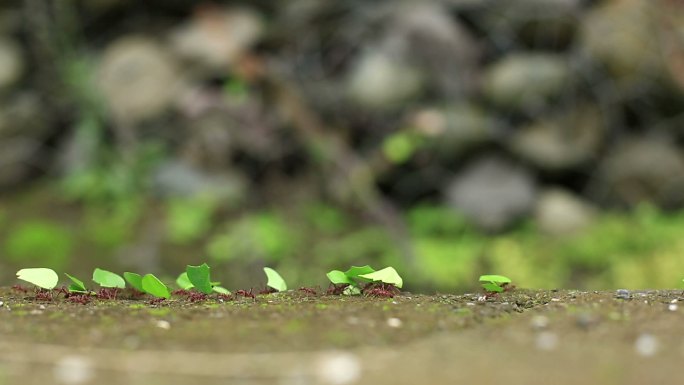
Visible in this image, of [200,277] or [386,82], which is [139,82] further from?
[200,277]

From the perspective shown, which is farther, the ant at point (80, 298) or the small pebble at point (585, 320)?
the ant at point (80, 298)

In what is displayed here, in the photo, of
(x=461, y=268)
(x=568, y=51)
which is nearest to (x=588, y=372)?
(x=461, y=268)

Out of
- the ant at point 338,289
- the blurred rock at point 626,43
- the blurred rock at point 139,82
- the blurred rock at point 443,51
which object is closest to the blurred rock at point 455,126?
the blurred rock at point 443,51

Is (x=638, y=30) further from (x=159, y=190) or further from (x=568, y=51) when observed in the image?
(x=159, y=190)

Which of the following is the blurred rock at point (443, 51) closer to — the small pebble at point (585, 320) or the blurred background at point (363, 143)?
the blurred background at point (363, 143)

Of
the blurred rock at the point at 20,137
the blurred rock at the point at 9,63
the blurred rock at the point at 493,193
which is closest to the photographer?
the blurred rock at the point at 493,193

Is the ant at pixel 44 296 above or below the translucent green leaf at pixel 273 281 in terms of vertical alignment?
below
